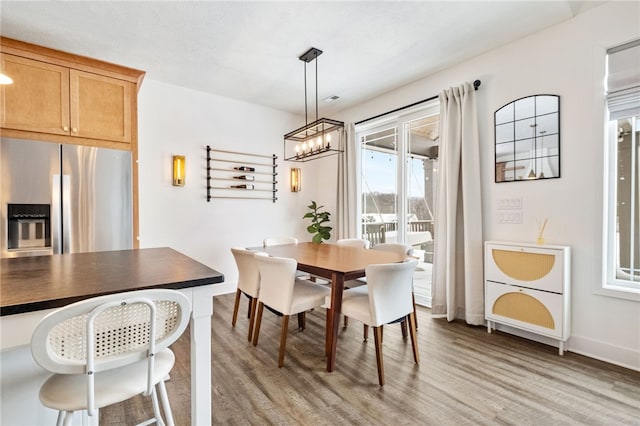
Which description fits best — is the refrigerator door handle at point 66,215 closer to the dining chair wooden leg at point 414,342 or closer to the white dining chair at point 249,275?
the white dining chair at point 249,275

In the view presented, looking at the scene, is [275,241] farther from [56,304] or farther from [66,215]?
[56,304]

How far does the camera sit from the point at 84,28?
264 centimetres

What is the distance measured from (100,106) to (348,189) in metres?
3.27

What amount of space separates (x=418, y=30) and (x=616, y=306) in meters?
2.87

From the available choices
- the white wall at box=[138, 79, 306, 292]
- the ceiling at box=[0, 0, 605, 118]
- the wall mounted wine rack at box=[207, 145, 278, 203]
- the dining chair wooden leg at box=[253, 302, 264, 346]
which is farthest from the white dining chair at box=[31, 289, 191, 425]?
the wall mounted wine rack at box=[207, 145, 278, 203]

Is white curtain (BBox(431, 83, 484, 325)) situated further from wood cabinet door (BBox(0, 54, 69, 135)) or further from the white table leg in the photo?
wood cabinet door (BBox(0, 54, 69, 135))

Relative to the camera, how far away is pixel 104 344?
3.33 feet

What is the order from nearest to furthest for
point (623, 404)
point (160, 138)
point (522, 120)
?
point (623, 404) < point (522, 120) < point (160, 138)

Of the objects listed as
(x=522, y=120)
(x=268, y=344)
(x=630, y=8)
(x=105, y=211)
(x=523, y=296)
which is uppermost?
(x=630, y=8)

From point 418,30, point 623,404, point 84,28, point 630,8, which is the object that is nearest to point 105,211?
point 84,28

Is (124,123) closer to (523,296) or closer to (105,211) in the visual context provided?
(105,211)

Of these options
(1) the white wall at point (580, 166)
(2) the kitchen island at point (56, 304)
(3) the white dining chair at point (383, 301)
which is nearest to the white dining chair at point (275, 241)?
(3) the white dining chair at point (383, 301)

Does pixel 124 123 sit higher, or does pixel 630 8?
pixel 630 8

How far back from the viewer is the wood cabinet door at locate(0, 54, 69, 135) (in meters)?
2.54
